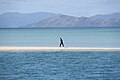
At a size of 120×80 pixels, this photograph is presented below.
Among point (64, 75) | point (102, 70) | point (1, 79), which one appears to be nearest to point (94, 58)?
point (102, 70)

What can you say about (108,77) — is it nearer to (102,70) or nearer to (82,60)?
(102,70)

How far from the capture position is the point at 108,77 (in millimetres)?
27703

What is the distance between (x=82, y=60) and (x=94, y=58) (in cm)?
202

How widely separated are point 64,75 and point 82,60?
9596 mm

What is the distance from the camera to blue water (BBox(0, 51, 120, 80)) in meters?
28.5

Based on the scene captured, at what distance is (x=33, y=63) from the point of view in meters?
36.7

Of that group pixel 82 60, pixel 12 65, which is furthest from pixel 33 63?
pixel 82 60

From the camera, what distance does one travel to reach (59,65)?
114 feet

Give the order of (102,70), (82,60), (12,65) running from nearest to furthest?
(102,70), (12,65), (82,60)

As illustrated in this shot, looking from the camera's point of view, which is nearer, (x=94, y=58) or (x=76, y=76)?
(x=76, y=76)

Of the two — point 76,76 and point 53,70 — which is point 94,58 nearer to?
point 53,70

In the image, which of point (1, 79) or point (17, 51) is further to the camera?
point (17, 51)

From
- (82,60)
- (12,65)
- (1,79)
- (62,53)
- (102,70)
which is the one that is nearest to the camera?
(1,79)

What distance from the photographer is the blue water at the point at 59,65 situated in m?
28.5
